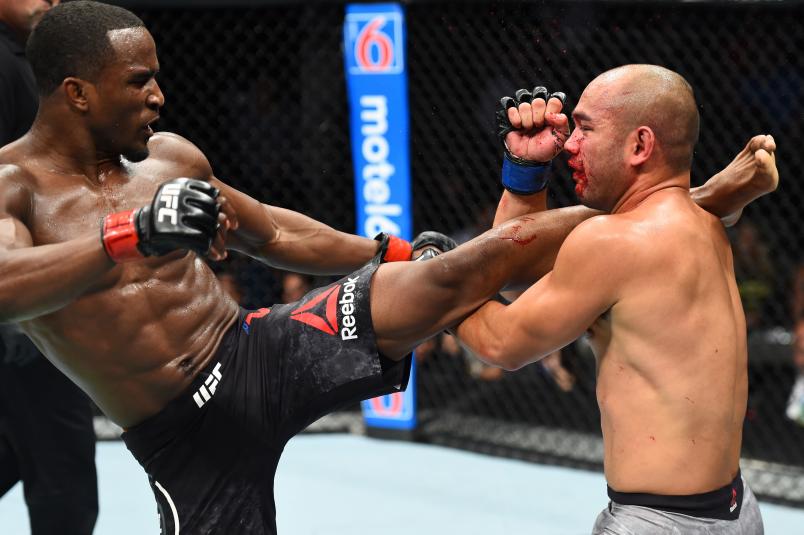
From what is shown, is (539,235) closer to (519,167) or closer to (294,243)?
(519,167)

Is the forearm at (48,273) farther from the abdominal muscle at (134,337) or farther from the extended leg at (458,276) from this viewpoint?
the extended leg at (458,276)

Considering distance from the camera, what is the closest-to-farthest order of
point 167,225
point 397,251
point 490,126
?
point 167,225, point 397,251, point 490,126

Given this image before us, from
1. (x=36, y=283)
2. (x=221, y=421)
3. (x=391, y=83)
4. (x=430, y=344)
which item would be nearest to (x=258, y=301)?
(x=430, y=344)

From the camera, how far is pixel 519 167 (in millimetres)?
1939

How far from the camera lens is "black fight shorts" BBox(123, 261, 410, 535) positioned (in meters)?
1.91

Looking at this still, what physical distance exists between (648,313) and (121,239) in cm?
84

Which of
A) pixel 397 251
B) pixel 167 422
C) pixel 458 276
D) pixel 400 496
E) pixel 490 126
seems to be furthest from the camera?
pixel 490 126

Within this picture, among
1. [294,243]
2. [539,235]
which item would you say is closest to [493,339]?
[539,235]

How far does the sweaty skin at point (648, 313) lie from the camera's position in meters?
1.60

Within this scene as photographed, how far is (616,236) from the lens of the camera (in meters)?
1.60

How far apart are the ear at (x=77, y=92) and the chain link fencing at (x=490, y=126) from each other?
2182 mm

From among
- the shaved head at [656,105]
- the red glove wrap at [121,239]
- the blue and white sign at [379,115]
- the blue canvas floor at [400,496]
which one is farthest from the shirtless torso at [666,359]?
the blue and white sign at [379,115]

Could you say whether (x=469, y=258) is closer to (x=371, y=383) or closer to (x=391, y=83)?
(x=371, y=383)

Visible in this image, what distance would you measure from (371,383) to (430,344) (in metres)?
2.64
